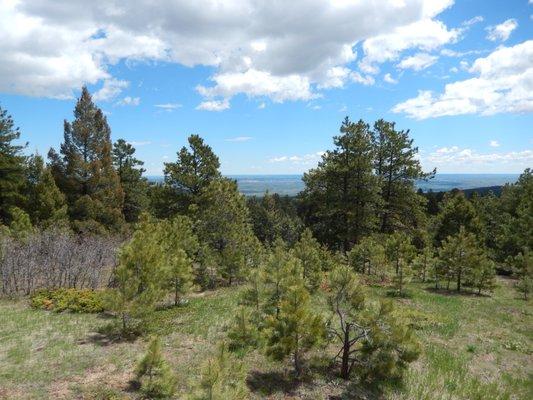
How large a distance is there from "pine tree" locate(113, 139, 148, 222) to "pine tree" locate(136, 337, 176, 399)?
3741 cm

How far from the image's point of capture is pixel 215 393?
6.72m

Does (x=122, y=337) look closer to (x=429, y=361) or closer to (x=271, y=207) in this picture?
(x=429, y=361)

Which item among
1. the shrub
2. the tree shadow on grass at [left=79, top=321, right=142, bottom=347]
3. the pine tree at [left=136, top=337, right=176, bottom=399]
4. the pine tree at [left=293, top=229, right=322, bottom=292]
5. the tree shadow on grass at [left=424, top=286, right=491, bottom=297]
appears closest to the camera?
the pine tree at [left=136, top=337, right=176, bottom=399]

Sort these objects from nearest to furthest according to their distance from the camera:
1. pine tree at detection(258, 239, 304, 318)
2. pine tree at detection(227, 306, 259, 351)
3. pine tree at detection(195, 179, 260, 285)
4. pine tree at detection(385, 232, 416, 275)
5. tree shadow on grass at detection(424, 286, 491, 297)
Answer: pine tree at detection(227, 306, 259, 351)
pine tree at detection(258, 239, 304, 318)
tree shadow on grass at detection(424, 286, 491, 297)
pine tree at detection(195, 179, 260, 285)
pine tree at detection(385, 232, 416, 275)

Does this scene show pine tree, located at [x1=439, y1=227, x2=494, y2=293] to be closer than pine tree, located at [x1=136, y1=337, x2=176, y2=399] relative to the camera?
No

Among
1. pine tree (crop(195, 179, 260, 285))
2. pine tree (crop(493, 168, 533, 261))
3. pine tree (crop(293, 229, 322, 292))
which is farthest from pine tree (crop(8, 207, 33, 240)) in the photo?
pine tree (crop(493, 168, 533, 261))

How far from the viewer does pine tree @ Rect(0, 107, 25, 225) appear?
107 feet

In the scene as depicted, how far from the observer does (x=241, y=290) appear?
1631 centimetres

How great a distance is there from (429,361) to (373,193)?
23.5 meters

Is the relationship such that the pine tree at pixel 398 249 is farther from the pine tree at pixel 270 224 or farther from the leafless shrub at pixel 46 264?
the pine tree at pixel 270 224

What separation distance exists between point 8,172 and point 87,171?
6.04 metres

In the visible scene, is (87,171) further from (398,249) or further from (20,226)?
(398,249)

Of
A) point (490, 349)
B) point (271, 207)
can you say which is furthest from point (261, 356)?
point (271, 207)

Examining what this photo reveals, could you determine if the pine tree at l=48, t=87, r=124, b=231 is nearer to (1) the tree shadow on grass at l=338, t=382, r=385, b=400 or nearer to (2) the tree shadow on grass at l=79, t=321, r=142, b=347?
(2) the tree shadow on grass at l=79, t=321, r=142, b=347
